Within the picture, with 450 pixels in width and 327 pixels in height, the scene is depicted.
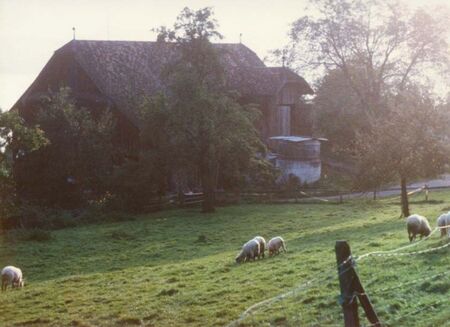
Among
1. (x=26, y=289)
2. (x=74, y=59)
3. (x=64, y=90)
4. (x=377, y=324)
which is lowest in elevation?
(x=26, y=289)

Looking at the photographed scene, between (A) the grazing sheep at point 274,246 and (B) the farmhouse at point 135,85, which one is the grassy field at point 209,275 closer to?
(A) the grazing sheep at point 274,246

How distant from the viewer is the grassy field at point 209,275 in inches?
499

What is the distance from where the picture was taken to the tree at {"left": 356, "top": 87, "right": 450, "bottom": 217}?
100ft

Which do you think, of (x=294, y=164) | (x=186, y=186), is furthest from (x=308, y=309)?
(x=294, y=164)

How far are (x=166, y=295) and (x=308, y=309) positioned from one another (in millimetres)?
4651

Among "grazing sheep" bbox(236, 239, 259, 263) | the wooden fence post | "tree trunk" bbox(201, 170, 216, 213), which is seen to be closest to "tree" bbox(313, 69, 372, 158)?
"tree trunk" bbox(201, 170, 216, 213)

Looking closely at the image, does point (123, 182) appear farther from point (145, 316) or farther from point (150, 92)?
point (145, 316)

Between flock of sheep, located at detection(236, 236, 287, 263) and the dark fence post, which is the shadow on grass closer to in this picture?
flock of sheep, located at detection(236, 236, 287, 263)

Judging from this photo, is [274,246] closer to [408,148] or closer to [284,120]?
[408,148]

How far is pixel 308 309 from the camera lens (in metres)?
12.7

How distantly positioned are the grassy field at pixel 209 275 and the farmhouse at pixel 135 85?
719 inches

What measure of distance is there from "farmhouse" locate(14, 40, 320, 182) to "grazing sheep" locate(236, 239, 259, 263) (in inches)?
1087

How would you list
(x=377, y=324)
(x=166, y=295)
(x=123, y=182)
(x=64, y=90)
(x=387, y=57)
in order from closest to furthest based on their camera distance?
(x=377, y=324) → (x=166, y=295) → (x=123, y=182) → (x=64, y=90) → (x=387, y=57)

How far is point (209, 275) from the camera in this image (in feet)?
59.7
